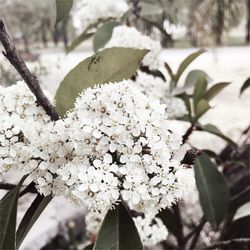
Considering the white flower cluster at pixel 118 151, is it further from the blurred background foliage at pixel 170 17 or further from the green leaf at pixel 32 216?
the blurred background foliage at pixel 170 17

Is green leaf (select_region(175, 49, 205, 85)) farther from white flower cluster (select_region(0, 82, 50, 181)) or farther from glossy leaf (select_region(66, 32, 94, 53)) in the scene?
white flower cluster (select_region(0, 82, 50, 181))

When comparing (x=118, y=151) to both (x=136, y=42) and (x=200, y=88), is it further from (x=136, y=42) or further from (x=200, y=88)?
(x=136, y=42)

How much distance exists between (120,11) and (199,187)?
0.75 m

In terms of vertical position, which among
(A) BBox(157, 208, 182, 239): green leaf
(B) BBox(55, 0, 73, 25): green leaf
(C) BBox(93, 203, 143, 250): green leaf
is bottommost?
(A) BBox(157, 208, 182, 239): green leaf

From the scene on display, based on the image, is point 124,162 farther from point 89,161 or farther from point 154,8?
point 154,8

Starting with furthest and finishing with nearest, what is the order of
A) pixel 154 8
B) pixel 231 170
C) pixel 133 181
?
pixel 231 170, pixel 154 8, pixel 133 181

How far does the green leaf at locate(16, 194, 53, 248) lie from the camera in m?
0.90

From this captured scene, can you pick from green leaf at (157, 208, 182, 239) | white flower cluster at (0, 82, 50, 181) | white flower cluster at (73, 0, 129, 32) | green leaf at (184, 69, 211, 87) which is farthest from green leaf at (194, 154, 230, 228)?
white flower cluster at (0, 82, 50, 181)

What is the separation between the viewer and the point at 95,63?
949 mm

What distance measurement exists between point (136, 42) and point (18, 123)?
845 mm

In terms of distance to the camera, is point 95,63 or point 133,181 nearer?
point 133,181

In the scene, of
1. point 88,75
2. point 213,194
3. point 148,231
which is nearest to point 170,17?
point 213,194

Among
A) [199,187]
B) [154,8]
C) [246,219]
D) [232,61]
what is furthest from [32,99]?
[232,61]

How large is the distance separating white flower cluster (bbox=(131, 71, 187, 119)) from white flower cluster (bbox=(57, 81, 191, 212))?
29.8 inches
